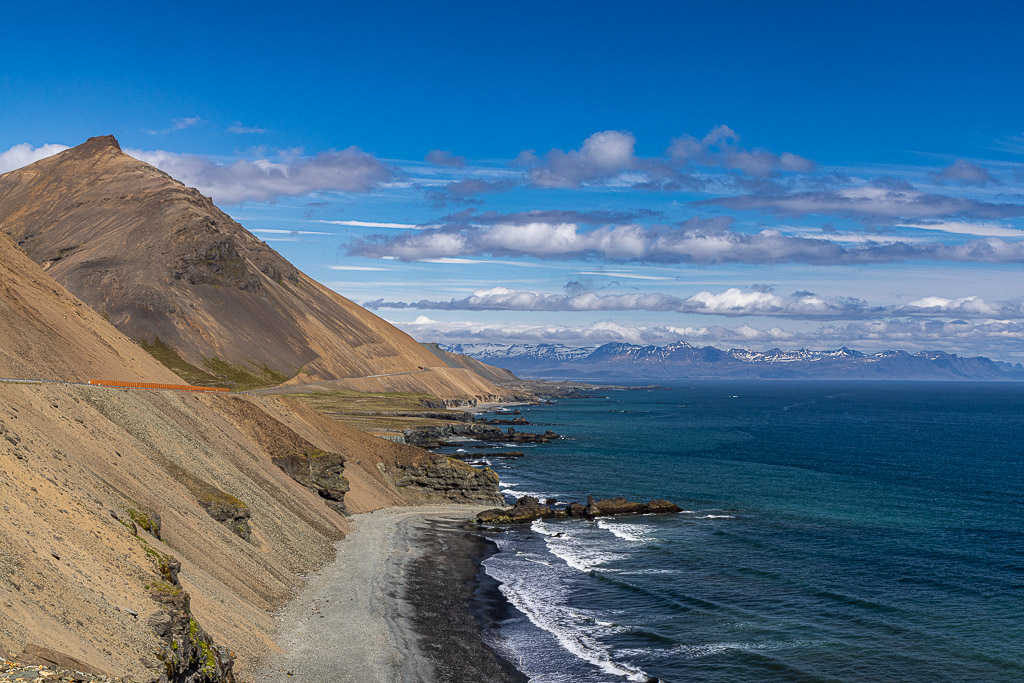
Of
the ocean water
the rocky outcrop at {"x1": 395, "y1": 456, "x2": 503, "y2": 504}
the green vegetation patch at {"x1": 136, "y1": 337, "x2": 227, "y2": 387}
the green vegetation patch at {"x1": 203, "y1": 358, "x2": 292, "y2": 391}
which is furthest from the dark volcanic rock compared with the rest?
the green vegetation patch at {"x1": 203, "y1": 358, "x2": 292, "y2": 391}

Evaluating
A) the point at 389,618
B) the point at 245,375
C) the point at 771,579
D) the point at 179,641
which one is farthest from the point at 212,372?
the point at 179,641

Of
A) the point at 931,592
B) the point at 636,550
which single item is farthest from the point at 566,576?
the point at 931,592

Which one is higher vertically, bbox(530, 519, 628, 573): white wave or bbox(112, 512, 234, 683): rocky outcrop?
bbox(112, 512, 234, 683): rocky outcrop

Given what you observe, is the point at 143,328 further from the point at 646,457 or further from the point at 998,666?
the point at 998,666

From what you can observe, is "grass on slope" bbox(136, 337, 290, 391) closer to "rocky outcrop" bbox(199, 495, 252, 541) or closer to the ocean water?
the ocean water

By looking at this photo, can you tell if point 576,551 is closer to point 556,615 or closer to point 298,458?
point 556,615
